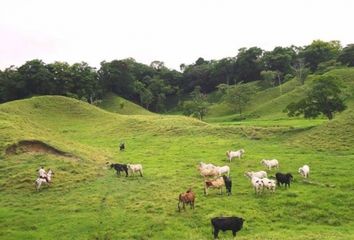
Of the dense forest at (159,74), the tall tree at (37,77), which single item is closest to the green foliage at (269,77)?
the dense forest at (159,74)

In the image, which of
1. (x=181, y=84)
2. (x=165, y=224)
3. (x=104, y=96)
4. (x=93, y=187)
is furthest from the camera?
(x=181, y=84)

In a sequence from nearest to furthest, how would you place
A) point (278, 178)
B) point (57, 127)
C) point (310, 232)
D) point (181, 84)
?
point (310, 232) < point (278, 178) < point (57, 127) < point (181, 84)

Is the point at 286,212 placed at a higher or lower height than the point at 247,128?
lower

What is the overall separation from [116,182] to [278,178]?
35.9 ft

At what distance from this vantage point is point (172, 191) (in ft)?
87.4

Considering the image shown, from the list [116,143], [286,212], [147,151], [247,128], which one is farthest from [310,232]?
[116,143]

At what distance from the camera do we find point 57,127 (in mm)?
65688

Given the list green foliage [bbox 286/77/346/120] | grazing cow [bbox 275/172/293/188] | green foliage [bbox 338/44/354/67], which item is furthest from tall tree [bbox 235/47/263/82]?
grazing cow [bbox 275/172/293/188]

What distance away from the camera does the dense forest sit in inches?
3846

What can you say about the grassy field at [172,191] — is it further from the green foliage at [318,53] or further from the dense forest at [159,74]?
the green foliage at [318,53]

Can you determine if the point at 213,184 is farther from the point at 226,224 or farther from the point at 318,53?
the point at 318,53

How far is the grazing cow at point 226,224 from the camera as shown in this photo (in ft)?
65.1

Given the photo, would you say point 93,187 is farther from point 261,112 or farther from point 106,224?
point 261,112

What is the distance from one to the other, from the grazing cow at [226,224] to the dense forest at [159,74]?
8102 cm
